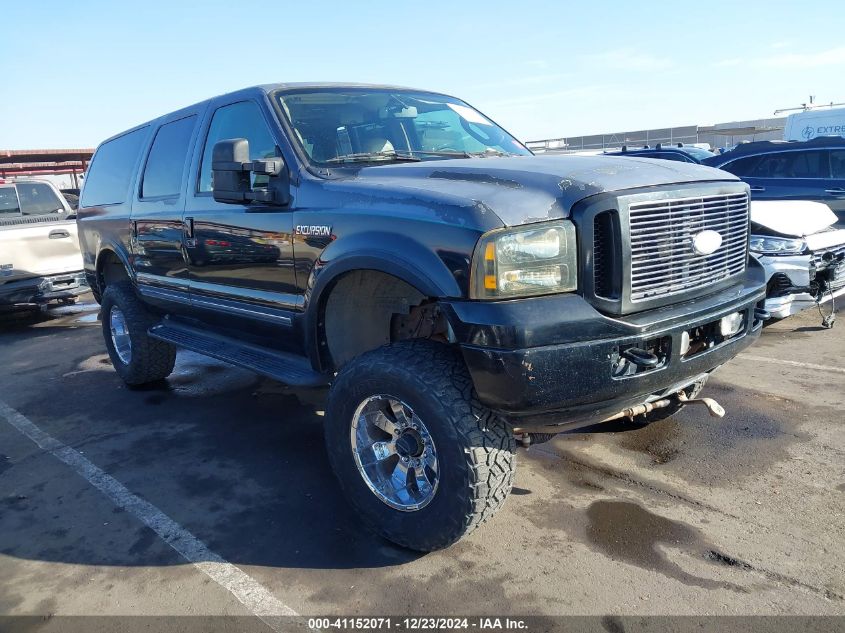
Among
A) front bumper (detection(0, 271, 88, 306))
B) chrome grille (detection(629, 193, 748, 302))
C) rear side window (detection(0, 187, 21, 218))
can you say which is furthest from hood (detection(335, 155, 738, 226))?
rear side window (detection(0, 187, 21, 218))

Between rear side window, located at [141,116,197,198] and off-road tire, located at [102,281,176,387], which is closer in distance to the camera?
rear side window, located at [141,116,197,198]

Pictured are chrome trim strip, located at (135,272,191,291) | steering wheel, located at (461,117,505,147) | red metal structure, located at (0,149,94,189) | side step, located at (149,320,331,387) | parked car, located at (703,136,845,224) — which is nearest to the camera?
side step, located at (149,320,331,387)

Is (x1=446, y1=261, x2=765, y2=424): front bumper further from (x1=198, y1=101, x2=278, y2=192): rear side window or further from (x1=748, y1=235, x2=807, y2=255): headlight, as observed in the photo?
(x1=748, y1=235, x2=807, y2=255): headlight

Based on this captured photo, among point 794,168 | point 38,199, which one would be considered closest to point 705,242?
point 794,168

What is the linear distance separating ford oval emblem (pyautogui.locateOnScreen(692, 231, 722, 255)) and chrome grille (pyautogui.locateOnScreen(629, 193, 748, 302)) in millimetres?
21

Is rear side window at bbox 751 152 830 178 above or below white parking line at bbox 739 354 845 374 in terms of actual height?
above

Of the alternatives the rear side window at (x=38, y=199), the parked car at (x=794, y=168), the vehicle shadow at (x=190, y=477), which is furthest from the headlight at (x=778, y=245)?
the rear side window at (x=38, y=199)

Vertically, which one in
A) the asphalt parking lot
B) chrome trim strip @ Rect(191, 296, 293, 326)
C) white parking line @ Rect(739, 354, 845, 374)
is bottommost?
white parking line @ Rect(739, 354, 845, 374)

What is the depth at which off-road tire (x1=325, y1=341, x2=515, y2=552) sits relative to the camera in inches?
100

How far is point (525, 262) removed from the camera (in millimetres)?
2459

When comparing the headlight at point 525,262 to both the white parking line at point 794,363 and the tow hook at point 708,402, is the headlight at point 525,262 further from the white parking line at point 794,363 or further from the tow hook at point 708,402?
the white parking line at point 794,363

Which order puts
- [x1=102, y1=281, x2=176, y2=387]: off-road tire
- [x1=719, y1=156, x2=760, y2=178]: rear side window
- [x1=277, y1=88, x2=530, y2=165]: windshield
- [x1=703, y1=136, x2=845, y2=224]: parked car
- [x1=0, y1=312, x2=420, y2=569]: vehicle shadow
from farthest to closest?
[x1=719, y1=156, x2=760, y2=178]: rear side window < [x1=703, y1=136, x2=845, y2=224]: parked car < [x1=102, y1=281, x2=176, y2=387]: off-road tire < [x1=277, y1=88, x2=530, y2=165]: windshield < [x1=0, y1=312, x2=420, y2=569]: vehicle shadow

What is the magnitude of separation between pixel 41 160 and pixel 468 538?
2248cm

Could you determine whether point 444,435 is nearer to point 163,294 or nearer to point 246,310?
point 246,310
